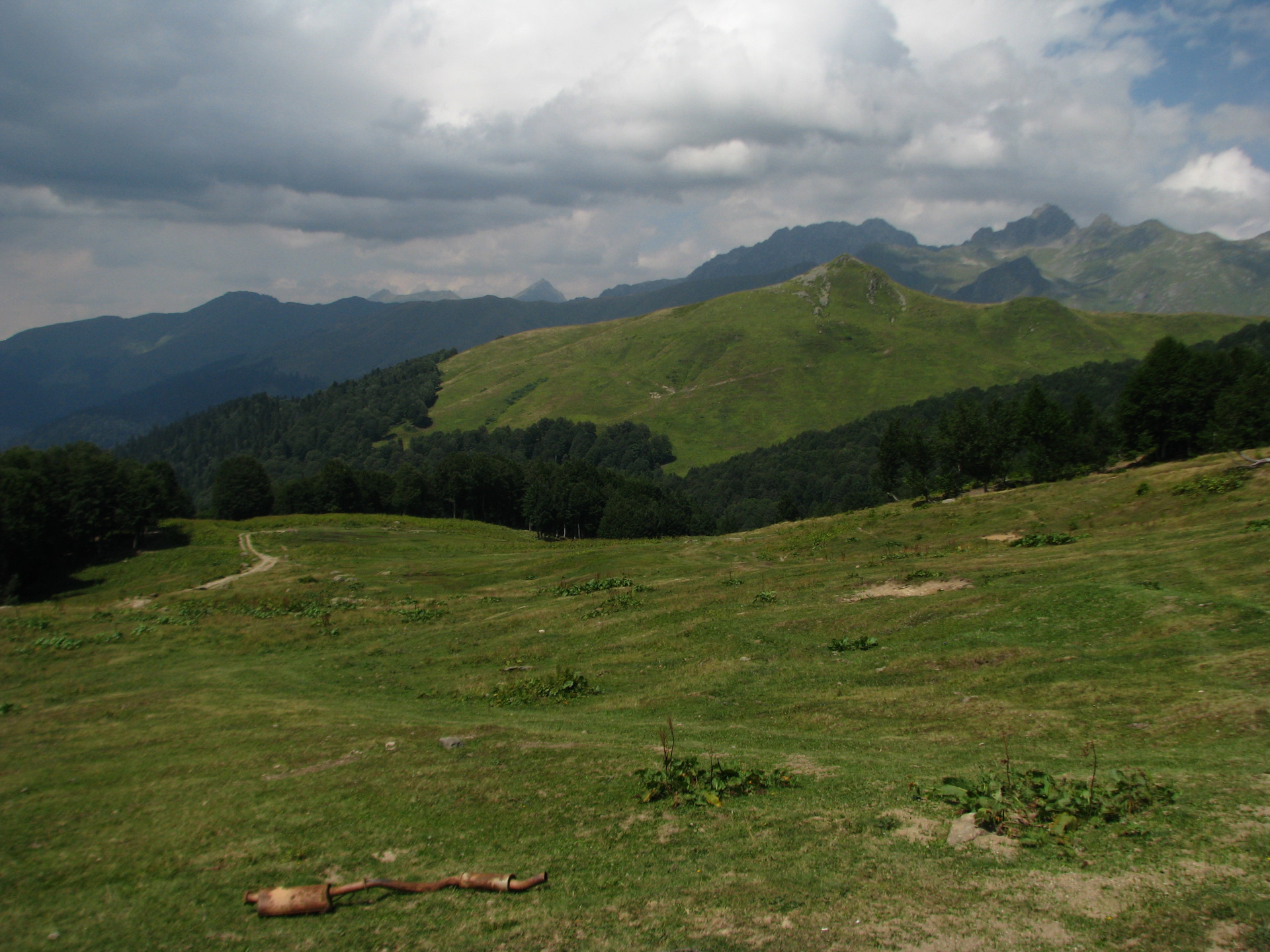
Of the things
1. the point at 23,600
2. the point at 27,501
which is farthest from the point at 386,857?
the point at 27,501

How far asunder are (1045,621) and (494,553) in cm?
5925

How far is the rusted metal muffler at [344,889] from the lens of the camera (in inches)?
415

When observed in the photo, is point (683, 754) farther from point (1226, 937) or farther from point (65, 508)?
point (65, 508)

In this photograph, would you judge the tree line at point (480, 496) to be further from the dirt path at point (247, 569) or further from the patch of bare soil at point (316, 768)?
the patch of bare soil at point (316, 768)

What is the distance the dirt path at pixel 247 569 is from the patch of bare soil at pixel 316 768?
49526 millimetres

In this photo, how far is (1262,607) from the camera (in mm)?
20625

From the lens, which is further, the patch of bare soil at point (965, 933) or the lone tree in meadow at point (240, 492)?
the lone tree in meadow at point (240, 492)

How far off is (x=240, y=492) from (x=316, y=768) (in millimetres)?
134658

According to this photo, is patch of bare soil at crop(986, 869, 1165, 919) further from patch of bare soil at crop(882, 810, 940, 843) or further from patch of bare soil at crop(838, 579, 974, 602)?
patch of bare soil at crop(838, 579, 974, 602)

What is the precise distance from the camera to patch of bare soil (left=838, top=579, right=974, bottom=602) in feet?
102

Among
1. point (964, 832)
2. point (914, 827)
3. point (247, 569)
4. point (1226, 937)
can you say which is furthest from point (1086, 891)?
point (247, 569)

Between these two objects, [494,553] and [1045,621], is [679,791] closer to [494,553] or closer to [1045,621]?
[1045,621]

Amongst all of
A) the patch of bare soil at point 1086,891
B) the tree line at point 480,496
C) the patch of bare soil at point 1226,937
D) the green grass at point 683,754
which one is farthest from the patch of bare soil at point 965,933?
the tree line at point 480,496

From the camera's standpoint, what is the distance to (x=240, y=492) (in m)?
134
